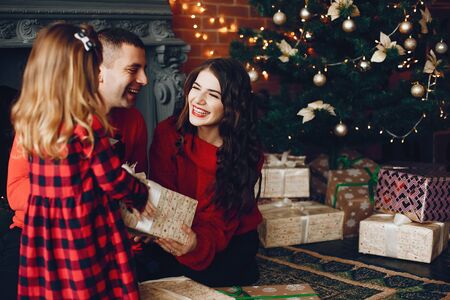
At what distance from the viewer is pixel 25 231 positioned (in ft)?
5.98

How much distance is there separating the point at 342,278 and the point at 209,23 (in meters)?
1.94

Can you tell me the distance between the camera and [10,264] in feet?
7.02

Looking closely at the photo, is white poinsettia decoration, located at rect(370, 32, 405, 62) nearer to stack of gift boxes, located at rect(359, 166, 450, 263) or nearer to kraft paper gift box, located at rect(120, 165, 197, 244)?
stack of gift boxes, located at rect(359, 166, 450, 263)

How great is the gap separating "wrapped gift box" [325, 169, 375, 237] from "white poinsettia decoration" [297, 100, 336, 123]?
1.24 ft

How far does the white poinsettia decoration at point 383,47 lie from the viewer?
3258mm

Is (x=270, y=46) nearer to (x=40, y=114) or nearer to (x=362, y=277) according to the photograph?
(x=362, y=277)

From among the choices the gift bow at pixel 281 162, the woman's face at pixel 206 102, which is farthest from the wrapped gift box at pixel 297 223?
the woman's face at pixel 206 102

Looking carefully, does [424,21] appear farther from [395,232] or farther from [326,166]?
[395,232]

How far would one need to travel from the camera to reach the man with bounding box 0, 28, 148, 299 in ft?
6.69

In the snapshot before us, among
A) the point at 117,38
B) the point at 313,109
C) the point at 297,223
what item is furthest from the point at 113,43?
the point at 297,223

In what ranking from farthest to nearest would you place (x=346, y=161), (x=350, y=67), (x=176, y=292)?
1. (x=346, y=161)
2. (x=350, y=67)
3. (x=176, y=292)

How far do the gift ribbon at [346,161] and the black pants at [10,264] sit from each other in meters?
2.04

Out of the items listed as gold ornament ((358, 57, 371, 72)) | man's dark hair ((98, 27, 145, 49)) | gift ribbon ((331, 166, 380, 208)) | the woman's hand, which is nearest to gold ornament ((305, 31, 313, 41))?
gold ornament ((358, 57, 371, 72))

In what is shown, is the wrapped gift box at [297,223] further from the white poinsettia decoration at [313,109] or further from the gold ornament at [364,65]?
the gold ornament at [364,65]
